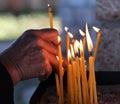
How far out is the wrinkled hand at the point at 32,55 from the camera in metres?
0.80

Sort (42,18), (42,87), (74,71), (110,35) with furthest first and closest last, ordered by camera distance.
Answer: (42,18)
(110,35)
(42,87)
(74,71)

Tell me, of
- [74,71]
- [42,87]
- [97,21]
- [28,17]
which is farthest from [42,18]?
[74,71]

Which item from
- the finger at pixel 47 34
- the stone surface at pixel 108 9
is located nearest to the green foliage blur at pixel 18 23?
the stone surface at pixel 108 9

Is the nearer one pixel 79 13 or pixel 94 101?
pixel 94 101

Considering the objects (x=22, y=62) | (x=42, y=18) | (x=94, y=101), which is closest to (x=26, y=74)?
(x=22, y=62)

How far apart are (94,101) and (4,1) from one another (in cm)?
61

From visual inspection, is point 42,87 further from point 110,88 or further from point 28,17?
point 28,17

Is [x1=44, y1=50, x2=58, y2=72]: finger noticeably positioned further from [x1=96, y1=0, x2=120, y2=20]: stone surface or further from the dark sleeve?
[x1=96, y1=0, x2=120, y2=20]: stone surface

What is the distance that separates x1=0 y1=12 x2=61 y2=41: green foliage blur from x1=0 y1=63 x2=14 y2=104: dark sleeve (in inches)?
19.8

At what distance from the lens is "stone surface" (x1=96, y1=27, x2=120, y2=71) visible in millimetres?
1081

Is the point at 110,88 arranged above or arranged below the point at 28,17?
below

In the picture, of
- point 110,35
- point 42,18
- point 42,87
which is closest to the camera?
point 42,87

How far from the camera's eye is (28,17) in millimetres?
1256

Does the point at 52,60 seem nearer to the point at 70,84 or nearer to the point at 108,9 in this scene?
the point at 70,84
